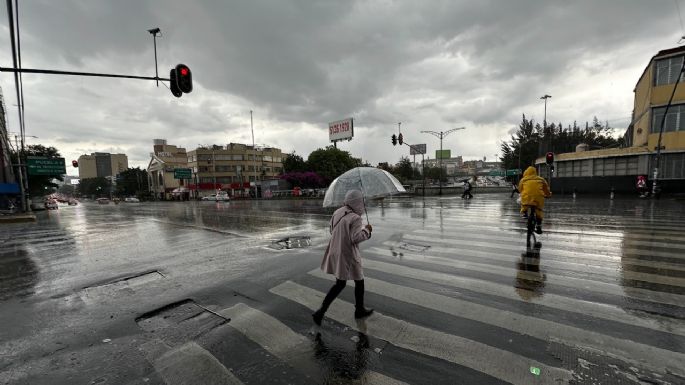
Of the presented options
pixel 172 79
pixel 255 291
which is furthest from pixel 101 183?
pixel 255 291

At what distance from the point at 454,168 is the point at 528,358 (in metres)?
155

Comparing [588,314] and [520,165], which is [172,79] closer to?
[588,314]

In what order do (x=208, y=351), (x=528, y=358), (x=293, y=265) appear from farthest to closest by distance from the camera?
(x=293, y=265) < (x=208, y=351) < (x=528, y=358)

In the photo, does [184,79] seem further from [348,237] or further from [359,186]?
[348,237]

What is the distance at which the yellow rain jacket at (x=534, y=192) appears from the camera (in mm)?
6949

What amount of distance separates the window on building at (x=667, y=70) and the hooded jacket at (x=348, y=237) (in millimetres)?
28399

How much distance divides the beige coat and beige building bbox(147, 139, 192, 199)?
262 ft

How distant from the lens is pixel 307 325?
3654 mm

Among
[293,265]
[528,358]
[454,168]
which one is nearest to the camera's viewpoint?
[528,358]

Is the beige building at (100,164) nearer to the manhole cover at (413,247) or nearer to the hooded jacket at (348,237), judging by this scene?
the manhole cover at (413,247)

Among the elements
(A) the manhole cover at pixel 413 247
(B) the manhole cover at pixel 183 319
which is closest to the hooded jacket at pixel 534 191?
(A) the manhole cover at pixel 413 247

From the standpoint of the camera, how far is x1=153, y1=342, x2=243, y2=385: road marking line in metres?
2.69

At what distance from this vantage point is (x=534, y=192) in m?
6.98

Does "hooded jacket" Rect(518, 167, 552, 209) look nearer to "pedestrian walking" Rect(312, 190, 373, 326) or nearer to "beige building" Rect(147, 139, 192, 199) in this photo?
"pedestrian walking" Rect(312, 190, 373, 326)
